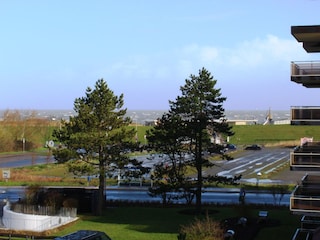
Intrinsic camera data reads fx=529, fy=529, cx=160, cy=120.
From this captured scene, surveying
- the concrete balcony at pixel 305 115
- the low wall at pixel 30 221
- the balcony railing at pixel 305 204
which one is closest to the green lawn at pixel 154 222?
the low wall at pixel 30 221

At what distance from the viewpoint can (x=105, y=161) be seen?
113 ft

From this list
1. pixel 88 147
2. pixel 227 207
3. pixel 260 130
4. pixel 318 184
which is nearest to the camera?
pixel 318 184

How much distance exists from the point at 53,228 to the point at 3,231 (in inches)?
109

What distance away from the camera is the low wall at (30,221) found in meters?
29.9

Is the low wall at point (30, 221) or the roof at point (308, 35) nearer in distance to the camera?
the roof at point (308, 35)

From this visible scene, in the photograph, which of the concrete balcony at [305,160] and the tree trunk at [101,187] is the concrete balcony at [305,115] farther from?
the tree trunk at [101,187]

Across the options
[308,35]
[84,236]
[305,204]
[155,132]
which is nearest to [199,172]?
[155,132]

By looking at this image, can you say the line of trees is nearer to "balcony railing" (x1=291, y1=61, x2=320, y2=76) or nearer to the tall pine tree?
the tall pine tree

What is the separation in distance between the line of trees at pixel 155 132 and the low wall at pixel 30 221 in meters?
3.86

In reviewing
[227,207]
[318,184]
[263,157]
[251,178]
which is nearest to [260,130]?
[263,157]

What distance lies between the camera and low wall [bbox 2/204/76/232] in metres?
29.9

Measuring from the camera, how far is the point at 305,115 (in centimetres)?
2470

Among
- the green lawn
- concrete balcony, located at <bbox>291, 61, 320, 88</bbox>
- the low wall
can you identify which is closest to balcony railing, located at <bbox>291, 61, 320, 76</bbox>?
concrete balcony, located at <bbox>291, 61, 320, 88</bbox>

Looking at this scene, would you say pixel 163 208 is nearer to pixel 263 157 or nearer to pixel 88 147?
pixel 88 147
